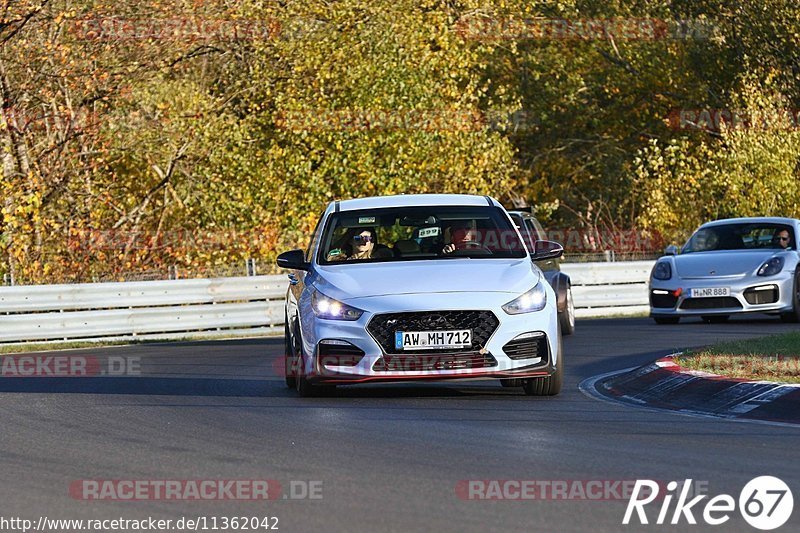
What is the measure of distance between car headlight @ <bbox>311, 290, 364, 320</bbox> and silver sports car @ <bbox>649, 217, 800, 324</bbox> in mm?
10340

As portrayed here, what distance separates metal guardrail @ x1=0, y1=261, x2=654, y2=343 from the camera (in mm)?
23812

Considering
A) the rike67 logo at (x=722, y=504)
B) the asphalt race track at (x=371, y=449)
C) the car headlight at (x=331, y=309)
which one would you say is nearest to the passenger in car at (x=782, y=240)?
the asphalt race track at (x=371, y=449)

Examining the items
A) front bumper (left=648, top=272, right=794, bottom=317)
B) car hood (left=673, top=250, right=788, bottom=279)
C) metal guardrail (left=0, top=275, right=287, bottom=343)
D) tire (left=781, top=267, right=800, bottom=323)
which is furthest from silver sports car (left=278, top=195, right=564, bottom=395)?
metal guardrail (left=0, top=275, right=287, bottom=343)

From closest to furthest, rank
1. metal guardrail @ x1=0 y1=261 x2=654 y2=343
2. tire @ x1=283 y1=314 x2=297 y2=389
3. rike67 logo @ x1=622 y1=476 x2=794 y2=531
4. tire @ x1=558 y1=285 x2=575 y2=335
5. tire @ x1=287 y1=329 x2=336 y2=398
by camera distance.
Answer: rike67 logo @ x1=622 y1=476 x2=794 y2=531, tire @ x1=287 y1=329 x2=336 y2=398, tire @ x1=283 y1=314 x2=297 y2=389, tire @ x1=558 y1=285 x2=575 y2=335, metal guardrail @ x1=0 y1=261 x2=654 y2=343

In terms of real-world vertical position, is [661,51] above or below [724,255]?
above

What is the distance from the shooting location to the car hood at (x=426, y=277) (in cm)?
1174

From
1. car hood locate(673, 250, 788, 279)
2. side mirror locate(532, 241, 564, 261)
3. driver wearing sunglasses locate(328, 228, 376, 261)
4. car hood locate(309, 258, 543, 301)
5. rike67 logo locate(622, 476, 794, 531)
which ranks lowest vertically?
rike67 logo locate(622, 476, 794, 531)

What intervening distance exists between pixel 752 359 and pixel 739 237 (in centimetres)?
968

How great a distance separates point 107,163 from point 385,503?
94.4 feet

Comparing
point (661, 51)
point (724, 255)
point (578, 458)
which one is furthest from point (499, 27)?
point (578, 458)

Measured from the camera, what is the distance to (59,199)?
33.1 metres

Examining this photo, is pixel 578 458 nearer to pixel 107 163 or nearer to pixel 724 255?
pixel 724 255

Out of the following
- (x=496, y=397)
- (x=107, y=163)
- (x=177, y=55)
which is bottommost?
(x=496, y=397)

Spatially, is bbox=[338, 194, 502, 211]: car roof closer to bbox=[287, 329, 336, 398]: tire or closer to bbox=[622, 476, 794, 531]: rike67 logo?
bbox=[287, 329, 336, 398]: tire
